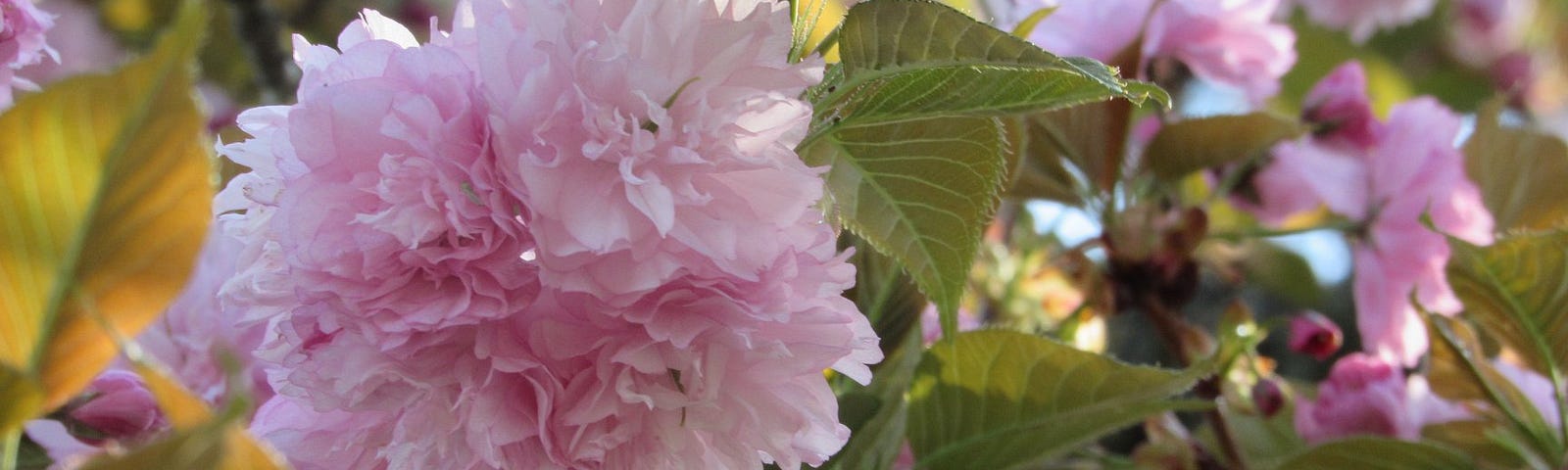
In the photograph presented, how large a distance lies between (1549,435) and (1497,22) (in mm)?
1255

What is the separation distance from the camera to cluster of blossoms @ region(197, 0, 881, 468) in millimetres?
252

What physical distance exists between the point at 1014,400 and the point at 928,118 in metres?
0.15

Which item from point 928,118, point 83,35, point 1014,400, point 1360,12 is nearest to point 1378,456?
point 1014,400

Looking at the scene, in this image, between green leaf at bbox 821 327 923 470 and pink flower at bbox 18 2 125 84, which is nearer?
green leaf at bbox 821 327 923 470

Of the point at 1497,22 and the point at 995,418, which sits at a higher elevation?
the point at 1497,22

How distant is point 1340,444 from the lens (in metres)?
0.46

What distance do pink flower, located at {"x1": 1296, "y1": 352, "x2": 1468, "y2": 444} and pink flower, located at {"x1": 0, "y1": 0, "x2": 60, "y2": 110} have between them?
0.49 m

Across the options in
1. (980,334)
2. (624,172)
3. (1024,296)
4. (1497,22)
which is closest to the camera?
(624,172)

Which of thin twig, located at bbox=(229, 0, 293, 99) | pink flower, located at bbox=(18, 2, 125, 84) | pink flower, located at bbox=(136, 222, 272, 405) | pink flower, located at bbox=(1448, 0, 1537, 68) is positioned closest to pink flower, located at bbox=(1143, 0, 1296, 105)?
pink flower, located at bbox=(136, 222, 272, 405)

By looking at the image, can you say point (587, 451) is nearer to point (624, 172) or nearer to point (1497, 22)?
point (624, 172)

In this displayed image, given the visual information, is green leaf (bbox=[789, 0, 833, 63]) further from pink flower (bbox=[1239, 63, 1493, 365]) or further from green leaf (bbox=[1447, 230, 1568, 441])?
pink flower (bbox=[1239, 63, 1493, 365])

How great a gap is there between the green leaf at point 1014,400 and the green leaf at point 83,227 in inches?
9.6

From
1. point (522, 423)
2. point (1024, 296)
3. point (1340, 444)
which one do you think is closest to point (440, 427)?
point (522, 423)

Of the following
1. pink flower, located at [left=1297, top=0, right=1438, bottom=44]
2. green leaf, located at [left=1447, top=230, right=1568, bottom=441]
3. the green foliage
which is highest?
pink flower, located at [left=1297, top=0, right=1438, bottom=44]
